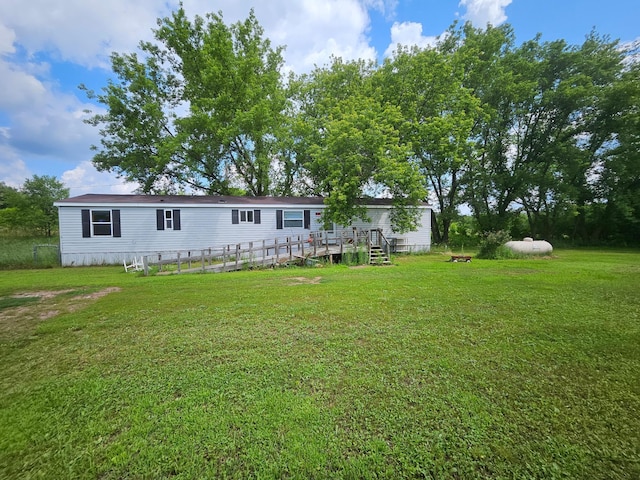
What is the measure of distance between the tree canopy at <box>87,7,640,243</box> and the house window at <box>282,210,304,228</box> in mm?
2675

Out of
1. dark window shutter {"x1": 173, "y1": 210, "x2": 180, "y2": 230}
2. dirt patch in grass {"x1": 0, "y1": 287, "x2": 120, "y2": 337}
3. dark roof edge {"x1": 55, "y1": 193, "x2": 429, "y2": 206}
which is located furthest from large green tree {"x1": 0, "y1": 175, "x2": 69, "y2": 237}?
dirt patch in grass {"x1": 0, "y1": 287, "x2": 120, "y2": 337}

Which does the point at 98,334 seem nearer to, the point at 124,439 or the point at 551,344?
the point at 124,439

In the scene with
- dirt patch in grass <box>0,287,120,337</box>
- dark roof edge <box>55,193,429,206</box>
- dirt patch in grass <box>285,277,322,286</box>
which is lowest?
dirt patch in grass <box>285,277,322,286</box>

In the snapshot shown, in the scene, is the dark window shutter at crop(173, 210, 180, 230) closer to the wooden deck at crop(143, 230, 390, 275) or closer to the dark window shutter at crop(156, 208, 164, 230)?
the dark window shutter at crop(156, 208, 164, 230)

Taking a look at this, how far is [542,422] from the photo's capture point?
221cm

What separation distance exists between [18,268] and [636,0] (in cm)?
3124

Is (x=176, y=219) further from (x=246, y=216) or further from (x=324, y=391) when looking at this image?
(x=324, y=391)

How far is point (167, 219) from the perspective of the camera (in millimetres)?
14031

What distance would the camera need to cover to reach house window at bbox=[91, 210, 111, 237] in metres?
13.1

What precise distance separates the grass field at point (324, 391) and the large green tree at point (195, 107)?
16.6 m

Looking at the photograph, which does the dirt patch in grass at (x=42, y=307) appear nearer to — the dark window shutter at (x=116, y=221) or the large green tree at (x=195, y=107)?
the dark window shutter at (x=116, y=221)

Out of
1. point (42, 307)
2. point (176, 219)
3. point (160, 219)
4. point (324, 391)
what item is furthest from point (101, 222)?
point (324, 391)

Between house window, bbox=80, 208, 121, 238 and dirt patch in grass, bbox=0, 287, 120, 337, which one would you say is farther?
house window, bbox=80, 208, 121, 238

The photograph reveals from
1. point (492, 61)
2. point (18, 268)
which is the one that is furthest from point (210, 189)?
point (492, 61)
